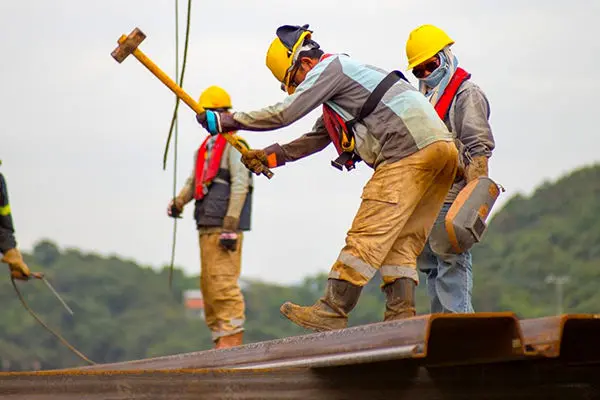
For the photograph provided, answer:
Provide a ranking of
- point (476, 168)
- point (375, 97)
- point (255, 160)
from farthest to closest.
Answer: point (476, 168), point (255, 160), point (375, 97)

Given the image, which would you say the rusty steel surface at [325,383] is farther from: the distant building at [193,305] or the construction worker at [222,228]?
the distant building at [193,305]

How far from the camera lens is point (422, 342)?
7078 millimetres

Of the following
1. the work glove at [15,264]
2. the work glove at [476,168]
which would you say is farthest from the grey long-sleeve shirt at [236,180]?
the work glove at [476,168]

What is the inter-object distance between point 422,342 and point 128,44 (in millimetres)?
3130

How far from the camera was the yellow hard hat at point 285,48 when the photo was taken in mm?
9055

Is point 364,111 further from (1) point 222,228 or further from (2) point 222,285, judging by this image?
(2) point 222,285

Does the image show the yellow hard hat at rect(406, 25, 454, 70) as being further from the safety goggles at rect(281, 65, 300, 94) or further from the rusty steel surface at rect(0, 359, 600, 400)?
the rusty steel surface at rect(0, 359, 600, 400)

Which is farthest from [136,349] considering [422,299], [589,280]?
[422,299]

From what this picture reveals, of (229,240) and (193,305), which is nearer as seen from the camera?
(229,240)

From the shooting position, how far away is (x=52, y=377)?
7605 millimetres

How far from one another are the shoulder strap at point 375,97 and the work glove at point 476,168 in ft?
3.43

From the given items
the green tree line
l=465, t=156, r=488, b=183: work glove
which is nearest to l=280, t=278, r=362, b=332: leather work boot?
l=465, t=156, r=488, b=183: work glove

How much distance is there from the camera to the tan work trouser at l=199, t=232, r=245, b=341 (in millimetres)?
13594

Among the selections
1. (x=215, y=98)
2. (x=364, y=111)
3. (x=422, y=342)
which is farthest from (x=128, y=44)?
(x=215, y=98)
